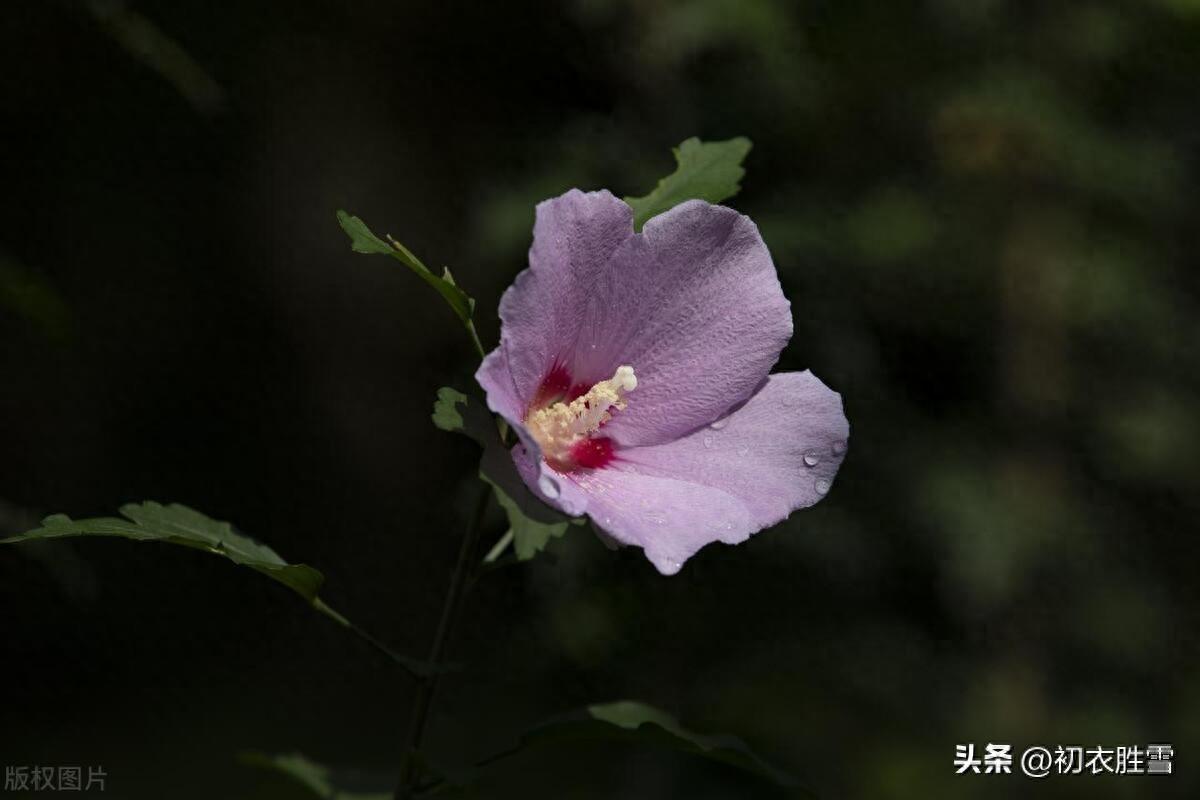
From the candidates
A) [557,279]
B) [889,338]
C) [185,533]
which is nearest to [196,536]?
[185,533]

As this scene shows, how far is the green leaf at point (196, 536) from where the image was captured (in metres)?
Result: 0.79

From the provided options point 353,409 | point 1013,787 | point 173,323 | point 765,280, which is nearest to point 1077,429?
point 1013,787

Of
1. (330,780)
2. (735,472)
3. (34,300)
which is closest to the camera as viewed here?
(735,472)

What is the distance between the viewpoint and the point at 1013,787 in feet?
7.93

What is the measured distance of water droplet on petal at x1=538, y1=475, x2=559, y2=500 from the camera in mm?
721

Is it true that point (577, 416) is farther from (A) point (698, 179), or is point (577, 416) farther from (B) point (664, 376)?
(A) point (698, 179)

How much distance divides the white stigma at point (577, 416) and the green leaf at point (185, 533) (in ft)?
0.52

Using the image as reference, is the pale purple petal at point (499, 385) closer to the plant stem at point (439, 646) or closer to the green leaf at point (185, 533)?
the plant stem at point (439, 646)

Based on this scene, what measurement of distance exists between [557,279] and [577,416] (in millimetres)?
108

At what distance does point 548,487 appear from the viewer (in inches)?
28.5

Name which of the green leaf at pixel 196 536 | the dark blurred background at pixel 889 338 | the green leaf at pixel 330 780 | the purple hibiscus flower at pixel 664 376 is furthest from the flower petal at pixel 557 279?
the dark blurred background at pixel 889 338

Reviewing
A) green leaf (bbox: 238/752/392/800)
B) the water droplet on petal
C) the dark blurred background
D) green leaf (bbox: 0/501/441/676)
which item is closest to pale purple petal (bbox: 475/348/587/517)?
the water droplet on petal

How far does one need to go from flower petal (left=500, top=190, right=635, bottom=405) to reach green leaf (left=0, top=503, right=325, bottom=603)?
0.17 meters

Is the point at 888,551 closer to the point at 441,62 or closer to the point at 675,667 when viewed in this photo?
the point at 675,667
